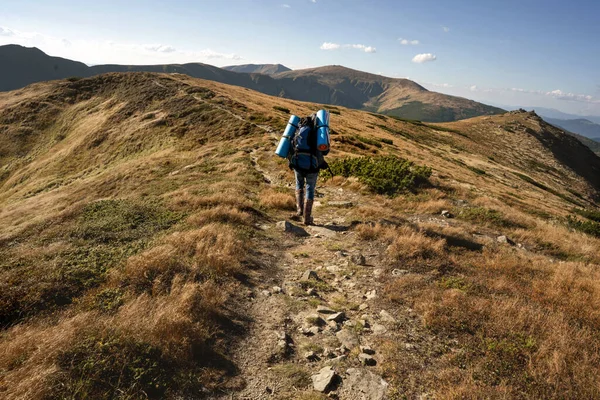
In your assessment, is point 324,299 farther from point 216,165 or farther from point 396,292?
point 216,165

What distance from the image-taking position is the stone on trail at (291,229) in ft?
34.0

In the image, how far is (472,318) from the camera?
5660 mm

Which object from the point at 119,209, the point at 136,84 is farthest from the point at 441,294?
the point at 136,84

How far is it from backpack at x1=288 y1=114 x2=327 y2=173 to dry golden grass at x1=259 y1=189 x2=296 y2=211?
2685 millimetres

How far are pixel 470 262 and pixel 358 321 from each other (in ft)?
13.5

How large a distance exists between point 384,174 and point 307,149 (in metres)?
6.92

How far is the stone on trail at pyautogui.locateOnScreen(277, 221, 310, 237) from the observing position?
10.4m

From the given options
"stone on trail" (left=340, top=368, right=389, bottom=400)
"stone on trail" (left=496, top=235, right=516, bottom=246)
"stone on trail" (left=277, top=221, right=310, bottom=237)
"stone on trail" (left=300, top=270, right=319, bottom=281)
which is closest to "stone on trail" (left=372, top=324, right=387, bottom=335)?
"stone on trail" (left=340, top=368, right=389, bottom=400)

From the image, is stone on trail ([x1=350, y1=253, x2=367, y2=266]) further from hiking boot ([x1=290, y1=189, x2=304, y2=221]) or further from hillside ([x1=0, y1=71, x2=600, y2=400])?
hiking boot ([x1=290, y1=189, x2=304, y2=221])

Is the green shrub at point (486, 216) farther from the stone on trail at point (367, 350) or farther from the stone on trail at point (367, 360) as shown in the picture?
the stone on trail at point (367, 360)

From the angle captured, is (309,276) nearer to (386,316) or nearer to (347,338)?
(386,316)

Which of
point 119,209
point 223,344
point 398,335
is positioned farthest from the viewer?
point 119,209

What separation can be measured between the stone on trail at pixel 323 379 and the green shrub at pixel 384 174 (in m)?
11.4

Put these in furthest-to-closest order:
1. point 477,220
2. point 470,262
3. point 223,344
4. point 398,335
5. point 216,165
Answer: point 216,165, point 477,220, point 470,262, point 398,335, point 223,344
